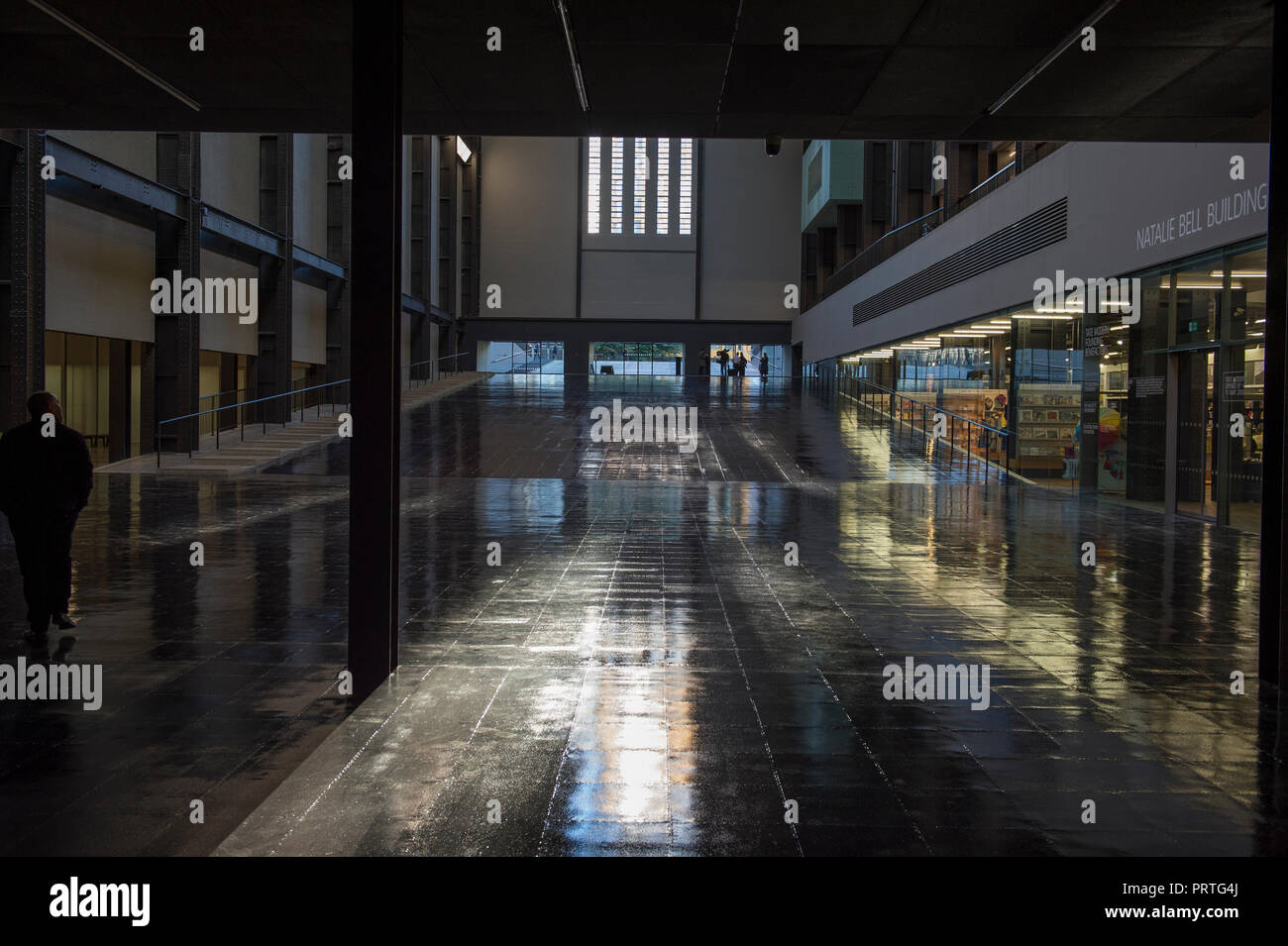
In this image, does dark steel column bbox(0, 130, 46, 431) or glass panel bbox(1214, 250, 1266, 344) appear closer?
glass panel bbox(1214, 250, 1266, 344)

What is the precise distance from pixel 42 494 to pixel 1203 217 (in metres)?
13.5

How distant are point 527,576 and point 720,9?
197 inches

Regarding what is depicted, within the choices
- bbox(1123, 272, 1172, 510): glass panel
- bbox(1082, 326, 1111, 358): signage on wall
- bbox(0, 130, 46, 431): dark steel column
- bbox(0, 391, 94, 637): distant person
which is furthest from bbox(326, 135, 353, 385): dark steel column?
bbox(0, 391, 94, 637): distant person

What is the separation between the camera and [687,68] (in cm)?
759

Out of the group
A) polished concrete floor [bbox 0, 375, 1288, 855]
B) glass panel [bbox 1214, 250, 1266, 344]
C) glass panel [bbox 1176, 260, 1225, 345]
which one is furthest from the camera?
glass panel [bbox 1176, 260, 1225, 345]

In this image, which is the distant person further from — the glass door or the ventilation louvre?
the ventilation louvre

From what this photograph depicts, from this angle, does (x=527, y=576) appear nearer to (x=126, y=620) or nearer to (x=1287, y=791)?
(x=126, y=620)

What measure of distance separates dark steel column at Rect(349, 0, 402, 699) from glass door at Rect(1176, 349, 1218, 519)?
40.6ft

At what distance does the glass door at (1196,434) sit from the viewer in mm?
14016

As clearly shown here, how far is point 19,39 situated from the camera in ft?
23.4

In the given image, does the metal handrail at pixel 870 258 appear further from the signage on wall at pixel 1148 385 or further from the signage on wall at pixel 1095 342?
the signage on wall at pixel 1148 385

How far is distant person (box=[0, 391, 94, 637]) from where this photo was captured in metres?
6.50

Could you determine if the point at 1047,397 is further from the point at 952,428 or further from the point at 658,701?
the point at 658,701
